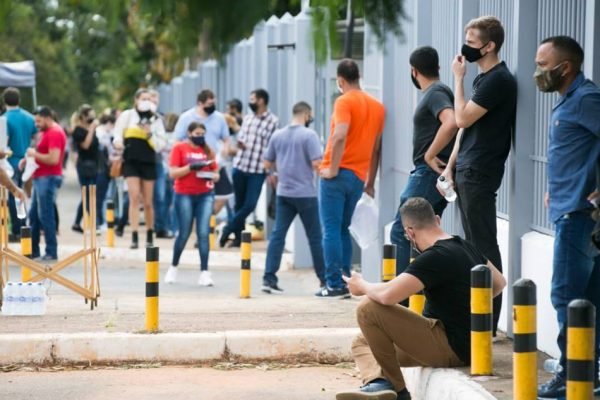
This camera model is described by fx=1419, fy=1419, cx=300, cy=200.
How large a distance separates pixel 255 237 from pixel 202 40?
1598 cm

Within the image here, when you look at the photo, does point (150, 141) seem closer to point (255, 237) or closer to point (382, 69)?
point (255, 237)

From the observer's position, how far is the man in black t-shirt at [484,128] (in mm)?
9008

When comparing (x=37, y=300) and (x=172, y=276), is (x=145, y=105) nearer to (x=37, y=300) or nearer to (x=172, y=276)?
(x=172, y=276)

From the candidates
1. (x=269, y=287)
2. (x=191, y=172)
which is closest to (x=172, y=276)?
(x=191, y=172)

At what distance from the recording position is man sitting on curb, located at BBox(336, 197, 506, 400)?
26.6ft

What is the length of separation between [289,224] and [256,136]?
14.7 feet

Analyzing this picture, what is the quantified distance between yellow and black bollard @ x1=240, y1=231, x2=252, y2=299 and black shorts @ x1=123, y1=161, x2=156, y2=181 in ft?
17.6

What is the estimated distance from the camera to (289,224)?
45.5 ft

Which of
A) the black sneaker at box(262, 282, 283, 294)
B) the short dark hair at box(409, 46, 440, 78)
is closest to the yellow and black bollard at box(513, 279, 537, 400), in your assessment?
the short dark hair at box(409, 46, 440, 78)

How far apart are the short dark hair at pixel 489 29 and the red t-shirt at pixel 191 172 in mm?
5977

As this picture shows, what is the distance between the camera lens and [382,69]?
13.6 m

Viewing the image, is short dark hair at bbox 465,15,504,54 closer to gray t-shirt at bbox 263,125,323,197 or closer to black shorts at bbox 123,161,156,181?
gray t-shirt at bbox 263,125,323,197

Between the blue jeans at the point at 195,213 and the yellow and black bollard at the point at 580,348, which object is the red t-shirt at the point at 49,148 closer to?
the blue jeans at the point at 195,213

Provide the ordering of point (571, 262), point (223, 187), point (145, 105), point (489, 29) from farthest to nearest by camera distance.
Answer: point (223, 187) → point (145, 105) → point (489, 29) → point (571, 262)
